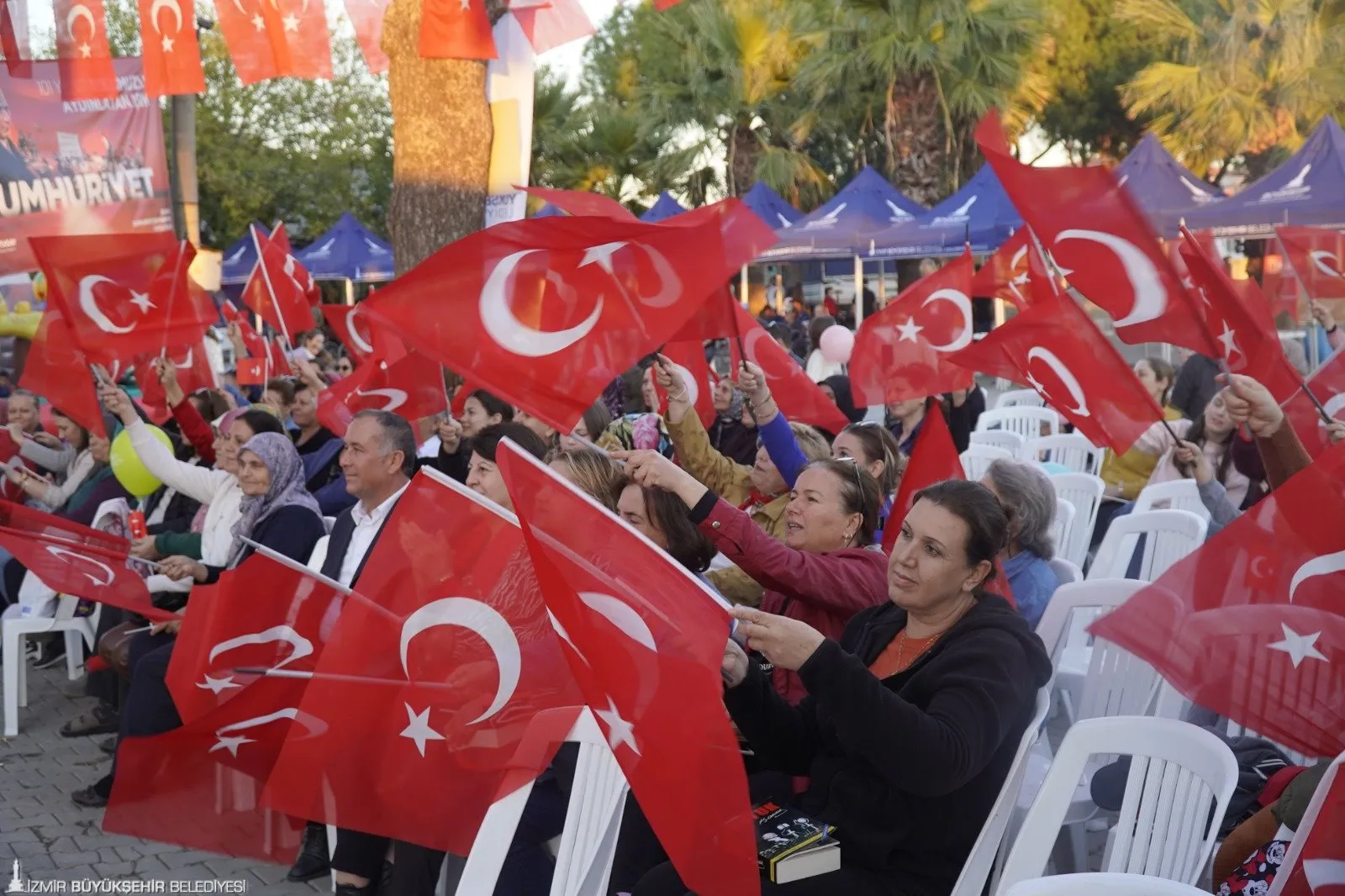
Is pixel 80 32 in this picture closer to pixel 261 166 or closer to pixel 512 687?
pixel 512 687

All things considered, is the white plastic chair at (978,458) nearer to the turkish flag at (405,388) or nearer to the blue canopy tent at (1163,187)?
the turkish flag at (405,388)

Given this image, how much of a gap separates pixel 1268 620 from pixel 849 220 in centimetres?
1633

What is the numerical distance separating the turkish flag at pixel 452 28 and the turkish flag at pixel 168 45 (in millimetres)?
2963

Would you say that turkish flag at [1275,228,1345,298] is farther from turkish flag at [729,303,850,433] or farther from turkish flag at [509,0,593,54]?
turkish flag at [509,0,593,54]

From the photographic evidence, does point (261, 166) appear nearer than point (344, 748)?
No

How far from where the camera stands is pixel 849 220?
62.4ft

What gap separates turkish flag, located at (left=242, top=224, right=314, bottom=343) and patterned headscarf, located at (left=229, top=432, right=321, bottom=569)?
349cm

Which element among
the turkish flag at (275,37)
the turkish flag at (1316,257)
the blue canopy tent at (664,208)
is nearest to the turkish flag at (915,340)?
the turkish flag at (1316,257)

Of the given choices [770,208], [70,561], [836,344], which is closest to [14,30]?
[836,344]

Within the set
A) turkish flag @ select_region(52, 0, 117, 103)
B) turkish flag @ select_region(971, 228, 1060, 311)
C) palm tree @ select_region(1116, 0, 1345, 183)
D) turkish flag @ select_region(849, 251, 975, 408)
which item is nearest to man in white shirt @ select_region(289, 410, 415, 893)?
turkish flag @ select_region(849, 251, 975, 408)

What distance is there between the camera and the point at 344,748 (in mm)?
3562

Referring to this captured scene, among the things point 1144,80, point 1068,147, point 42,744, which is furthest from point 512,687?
point 1068,147

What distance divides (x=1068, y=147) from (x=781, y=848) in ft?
129

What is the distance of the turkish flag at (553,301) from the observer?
13.8ft
